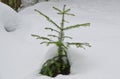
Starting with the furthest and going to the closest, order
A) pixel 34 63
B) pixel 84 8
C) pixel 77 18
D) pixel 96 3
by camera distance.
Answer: pixel 96 3 < pixel 84 8 < pixel 77 18 < pixel 34 63

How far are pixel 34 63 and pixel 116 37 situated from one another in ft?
4.66

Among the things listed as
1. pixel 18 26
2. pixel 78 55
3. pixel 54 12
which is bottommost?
pixel 78 55

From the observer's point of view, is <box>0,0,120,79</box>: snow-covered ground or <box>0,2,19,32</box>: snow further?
<box>0,2,19,32</box>: snow

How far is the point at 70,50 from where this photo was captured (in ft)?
11.1

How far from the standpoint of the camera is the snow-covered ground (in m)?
3.20

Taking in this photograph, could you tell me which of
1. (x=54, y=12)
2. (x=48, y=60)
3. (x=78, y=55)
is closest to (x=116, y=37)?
(x=78, y=55)

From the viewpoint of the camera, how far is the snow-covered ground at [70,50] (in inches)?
126

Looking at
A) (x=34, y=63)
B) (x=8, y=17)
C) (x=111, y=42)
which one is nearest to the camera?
(x=34, y=63)

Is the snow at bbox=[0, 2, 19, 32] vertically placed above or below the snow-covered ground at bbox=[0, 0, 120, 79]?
above

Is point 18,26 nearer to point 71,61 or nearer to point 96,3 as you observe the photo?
point 71,61

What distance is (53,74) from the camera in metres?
3.21

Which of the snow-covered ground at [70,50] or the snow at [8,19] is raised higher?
the snow at [8,19]

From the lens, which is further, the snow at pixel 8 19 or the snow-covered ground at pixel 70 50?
the snow at pixel 8 19

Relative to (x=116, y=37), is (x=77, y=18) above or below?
above
